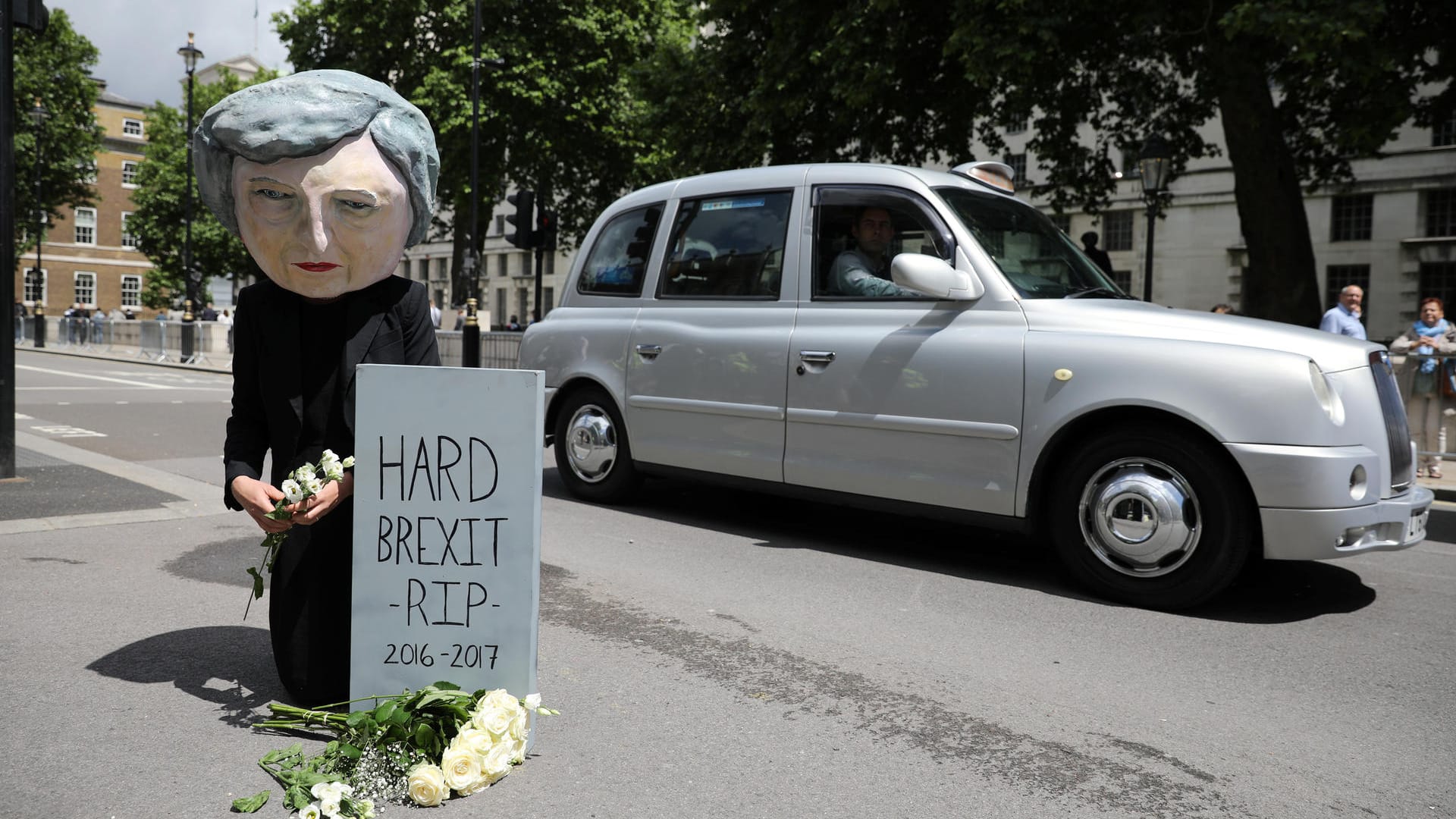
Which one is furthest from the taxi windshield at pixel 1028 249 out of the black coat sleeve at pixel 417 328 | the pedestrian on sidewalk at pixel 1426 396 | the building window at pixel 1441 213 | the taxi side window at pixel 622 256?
the building window at pixel 1441 213

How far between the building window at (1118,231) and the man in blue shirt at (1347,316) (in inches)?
1310

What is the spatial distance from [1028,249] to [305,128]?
3.80 m

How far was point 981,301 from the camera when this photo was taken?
18.0 feet

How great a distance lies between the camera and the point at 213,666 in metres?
3.87

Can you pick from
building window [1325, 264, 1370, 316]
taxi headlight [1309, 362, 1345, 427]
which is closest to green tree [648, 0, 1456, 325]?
taxi headlight [1309, 362, 1345, 427]

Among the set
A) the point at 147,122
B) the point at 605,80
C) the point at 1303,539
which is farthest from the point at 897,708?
the point at 147,122

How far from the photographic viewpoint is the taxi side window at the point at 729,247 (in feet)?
21.0

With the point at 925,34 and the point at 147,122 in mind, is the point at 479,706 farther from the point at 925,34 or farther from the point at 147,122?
the point at 147,122

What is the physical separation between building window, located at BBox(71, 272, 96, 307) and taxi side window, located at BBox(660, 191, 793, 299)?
75.6 meters

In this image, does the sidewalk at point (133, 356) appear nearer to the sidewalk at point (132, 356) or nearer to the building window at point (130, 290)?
the sidewalk at point (132, 356)

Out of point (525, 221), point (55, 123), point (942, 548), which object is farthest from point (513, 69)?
point (942, 548)

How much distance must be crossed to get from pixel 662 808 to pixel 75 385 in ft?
62.5

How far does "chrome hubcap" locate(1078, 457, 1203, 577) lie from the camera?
15.8 feet

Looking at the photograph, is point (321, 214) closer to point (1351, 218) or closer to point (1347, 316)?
point (1347, 316)
